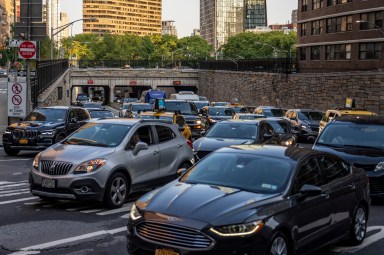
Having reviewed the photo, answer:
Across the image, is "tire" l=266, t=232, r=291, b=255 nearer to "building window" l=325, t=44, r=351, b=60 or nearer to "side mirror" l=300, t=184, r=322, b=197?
"side mirror" l=300, t=184, r=322, b=197

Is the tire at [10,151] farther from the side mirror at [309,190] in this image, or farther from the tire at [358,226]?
the side mirror at [309,190]


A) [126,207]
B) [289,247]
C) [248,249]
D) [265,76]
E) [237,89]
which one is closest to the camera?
[248,249]

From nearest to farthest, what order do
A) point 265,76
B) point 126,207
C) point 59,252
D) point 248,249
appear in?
point 248,249, point 59,252, point 126,207, point 265,76

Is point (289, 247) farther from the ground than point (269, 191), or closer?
closer

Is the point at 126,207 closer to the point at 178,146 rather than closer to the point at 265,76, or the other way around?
the point at 178,146

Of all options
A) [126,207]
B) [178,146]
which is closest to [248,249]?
[126,207]

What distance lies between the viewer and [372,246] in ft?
31.7

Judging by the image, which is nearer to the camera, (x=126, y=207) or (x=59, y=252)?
(x=59, y=252)

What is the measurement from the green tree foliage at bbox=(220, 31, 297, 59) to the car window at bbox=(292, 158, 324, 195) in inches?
5232

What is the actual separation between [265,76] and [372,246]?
53.7 meters

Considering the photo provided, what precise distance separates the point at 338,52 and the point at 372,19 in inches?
259

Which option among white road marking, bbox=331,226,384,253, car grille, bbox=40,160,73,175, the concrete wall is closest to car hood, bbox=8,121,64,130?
car grille, bbox=40,160,73,175

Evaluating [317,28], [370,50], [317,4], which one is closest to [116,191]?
[370,50]

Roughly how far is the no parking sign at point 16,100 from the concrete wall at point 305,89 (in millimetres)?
25542
